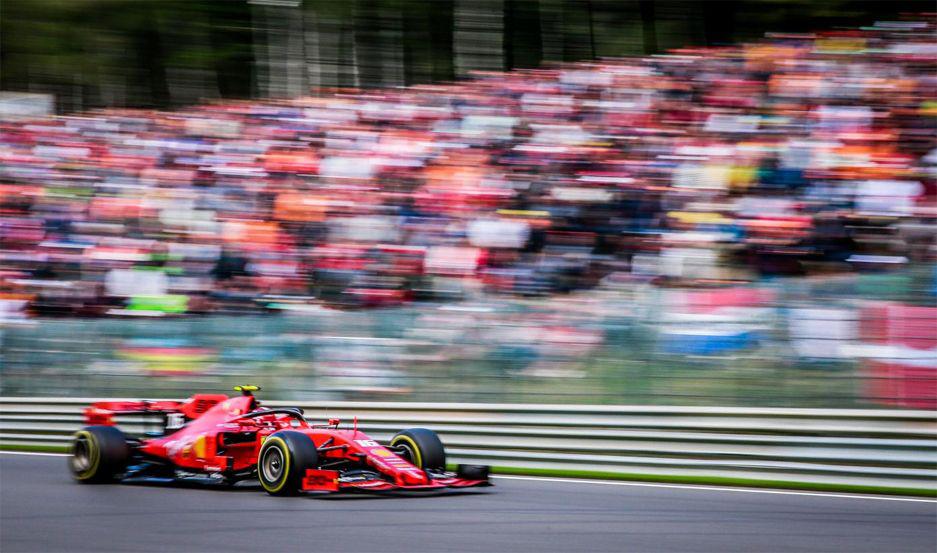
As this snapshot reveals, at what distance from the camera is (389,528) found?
6.80 m

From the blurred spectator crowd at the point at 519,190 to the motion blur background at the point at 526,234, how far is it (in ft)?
0.11

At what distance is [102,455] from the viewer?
9.41m

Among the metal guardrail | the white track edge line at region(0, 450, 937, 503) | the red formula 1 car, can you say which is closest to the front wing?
the red formula 1 car

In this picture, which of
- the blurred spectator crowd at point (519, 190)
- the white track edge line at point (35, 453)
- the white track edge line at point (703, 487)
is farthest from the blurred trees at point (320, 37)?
the white track edge line at point (35, 453)

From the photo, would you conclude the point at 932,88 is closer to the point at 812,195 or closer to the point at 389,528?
the point at 812,195

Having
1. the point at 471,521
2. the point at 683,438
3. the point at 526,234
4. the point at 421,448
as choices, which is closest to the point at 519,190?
the point at 526,234

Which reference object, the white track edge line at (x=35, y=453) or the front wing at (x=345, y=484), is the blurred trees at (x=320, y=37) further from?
the front wing at (x=345, y=484)

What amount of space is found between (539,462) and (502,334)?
3.69ft

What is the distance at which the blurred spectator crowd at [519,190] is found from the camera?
409 inches

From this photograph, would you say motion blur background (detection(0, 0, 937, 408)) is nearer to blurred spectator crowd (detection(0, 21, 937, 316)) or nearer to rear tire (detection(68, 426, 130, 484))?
blurred spectator crowd (detection(0, 21, 937, 316))

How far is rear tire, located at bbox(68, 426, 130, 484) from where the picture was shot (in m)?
9.43

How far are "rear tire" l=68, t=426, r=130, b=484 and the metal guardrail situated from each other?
2169 mm

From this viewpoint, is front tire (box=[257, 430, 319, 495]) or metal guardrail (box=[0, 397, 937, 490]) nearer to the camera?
front tire (box=[257, 430, 319, 495])

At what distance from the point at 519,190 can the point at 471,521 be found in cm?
566
